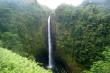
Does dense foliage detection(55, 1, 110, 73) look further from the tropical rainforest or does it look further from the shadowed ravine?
the shadowed ravine

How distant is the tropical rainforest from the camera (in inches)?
941

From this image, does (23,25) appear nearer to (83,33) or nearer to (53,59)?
(53,59)

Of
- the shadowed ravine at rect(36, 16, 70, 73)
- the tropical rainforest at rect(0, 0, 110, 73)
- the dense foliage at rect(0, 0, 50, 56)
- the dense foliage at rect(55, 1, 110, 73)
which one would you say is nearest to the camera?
the dense foliage at rect(0, 0, 50, 56)

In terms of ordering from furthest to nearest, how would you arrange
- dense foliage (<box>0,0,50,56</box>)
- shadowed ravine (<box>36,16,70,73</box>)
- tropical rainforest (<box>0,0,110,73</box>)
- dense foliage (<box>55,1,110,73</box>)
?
shadowed ravine (<box>36,16,70,73</box>) → dense foliage (<box>55,1,110,73</box>) → tropical rainforest (<box>0,0,110,73</box>) → dense foliage (<box>0,0,50,56</box>)

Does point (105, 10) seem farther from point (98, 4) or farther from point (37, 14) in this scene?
point (37, 14)

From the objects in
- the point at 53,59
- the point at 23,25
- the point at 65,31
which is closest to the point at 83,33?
the point at 65,31

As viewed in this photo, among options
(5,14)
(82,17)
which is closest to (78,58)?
(82,17)

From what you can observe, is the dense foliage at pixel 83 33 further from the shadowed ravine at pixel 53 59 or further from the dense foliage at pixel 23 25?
the dense foliage at pixel 23 25

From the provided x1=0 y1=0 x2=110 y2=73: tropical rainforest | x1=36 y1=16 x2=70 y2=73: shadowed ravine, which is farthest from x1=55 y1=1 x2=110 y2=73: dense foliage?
x1=36 y1=16 x2=70 y2=73: shadowed ravine

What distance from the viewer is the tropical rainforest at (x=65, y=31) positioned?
78.4 feet

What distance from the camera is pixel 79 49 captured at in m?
25.6

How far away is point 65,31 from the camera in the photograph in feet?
90.4

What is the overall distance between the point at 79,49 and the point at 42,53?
13.1ft

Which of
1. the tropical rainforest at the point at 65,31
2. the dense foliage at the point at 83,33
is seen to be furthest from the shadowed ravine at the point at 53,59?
the dense foliage at the point at 83,33
